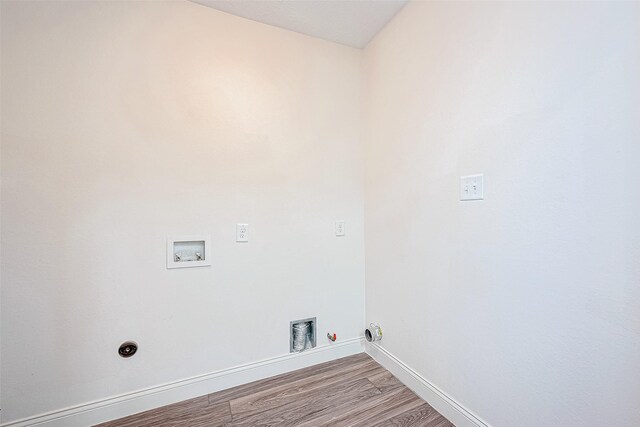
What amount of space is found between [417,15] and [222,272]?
1.94 metres

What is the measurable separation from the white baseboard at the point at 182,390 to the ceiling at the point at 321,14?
2.25m

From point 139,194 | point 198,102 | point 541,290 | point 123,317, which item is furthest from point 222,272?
point 541,290

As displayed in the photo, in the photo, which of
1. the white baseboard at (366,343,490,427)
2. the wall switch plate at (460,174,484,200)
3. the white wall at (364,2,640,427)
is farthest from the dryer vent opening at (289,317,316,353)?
the wall switch plate at (460,174,484,200)

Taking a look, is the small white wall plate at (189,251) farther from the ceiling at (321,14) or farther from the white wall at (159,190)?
the ceiling at (321,14)

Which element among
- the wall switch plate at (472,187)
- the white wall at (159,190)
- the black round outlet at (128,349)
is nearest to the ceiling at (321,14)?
the white wall at (159,190)

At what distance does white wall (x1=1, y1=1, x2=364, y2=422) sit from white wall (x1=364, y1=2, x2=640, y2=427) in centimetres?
55

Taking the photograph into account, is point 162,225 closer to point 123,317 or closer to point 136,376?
point 123,317

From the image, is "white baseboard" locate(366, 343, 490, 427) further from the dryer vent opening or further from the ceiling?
the ceiling

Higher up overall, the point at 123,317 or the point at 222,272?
the point at 222,272

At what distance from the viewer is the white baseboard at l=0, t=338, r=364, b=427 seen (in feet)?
4.23

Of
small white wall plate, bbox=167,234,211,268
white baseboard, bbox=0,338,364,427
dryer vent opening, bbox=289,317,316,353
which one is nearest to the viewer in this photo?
white baseboard, bbox=0,338,364,427

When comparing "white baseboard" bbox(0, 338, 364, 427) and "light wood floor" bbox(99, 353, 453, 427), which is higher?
"white baseboard" bbox(0, 338, 364, 427)

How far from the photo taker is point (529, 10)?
99 centimetres

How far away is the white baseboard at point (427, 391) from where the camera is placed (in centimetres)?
125
